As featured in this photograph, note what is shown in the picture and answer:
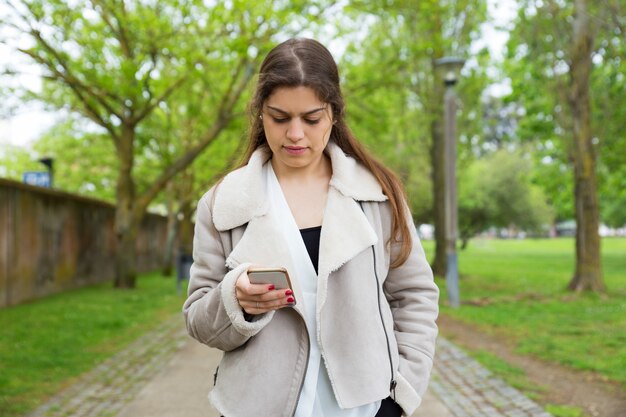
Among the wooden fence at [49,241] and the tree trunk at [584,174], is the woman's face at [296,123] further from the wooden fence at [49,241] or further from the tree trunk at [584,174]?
the tree trunk at [584,174]

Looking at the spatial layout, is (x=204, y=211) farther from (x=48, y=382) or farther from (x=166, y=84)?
(x=166, y=84)

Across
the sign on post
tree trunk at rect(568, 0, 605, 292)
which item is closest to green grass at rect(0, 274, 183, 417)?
the sign on post

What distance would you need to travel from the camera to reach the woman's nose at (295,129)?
1.97m

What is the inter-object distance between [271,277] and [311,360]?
0.35 m

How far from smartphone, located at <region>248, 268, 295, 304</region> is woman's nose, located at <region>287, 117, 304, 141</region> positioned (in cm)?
46

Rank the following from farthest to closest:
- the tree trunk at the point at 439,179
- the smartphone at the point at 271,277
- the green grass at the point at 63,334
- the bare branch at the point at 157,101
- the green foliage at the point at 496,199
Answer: the green foliage at the point at 496,199
the tree trunk at the point at 439,179
the bare branch at the point at 157,101
the green grass at the point at 63,334
the smartphone at the point at 271,277

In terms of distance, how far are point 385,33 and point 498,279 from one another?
24.7ft

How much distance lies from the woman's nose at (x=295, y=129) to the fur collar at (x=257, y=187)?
0.19 metres

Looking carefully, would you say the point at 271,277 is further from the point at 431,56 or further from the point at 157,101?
the point at 431,56

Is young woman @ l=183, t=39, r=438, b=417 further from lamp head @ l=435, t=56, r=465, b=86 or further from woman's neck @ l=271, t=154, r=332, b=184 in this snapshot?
lamp head @ l=435, t=56, r=465, b=86

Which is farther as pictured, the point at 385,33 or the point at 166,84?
the point at 385,33

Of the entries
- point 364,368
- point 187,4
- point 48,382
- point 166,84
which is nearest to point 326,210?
point 364,368

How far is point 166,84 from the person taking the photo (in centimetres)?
1348

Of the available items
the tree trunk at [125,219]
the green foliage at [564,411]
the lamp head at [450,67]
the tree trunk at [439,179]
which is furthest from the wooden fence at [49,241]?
the green foliage at [564,411]
